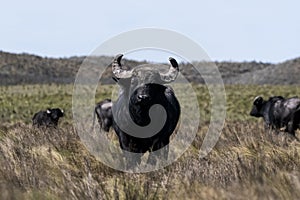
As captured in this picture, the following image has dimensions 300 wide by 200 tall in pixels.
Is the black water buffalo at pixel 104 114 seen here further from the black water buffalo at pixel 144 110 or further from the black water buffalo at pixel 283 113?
the black water buffalo at pixel 144 110

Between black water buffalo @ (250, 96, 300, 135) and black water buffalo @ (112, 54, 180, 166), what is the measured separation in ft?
27.2

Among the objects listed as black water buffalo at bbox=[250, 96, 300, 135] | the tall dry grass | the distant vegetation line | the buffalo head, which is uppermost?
the distant vegetation line

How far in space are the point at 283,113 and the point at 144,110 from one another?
11053 mm

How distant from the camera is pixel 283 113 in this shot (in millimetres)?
22188

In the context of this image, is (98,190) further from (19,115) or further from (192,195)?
(19,115)

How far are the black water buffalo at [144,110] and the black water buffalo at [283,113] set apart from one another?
829 cm

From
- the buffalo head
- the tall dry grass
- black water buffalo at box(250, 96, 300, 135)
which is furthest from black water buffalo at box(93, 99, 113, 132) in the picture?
the tall dry grass

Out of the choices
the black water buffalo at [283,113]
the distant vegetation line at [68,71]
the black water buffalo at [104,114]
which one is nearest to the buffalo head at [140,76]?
the black water buffalo at [283,113]

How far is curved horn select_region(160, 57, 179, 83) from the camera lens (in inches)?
476

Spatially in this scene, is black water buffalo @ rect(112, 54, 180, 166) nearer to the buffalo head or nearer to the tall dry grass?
the buffalo head

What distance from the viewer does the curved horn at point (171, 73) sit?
1210cm

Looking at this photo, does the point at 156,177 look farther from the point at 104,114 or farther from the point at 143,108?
the point at 104,114

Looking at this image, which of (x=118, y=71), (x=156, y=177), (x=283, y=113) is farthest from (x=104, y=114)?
(x=156, y=177)

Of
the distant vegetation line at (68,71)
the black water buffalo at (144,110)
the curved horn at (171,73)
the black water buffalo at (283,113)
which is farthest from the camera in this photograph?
the distant vegetation line at (68,71)
